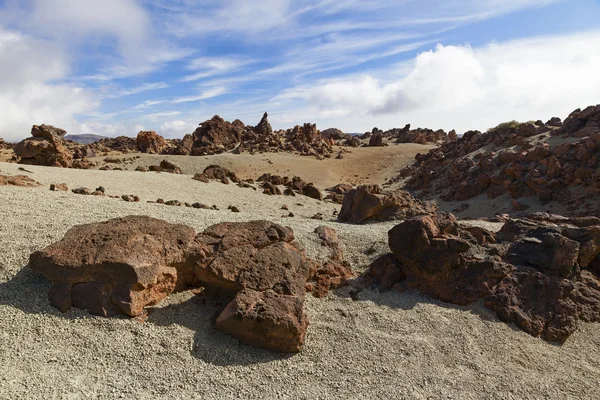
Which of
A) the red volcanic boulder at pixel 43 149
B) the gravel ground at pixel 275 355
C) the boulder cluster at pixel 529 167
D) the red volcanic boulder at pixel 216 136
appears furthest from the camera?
the red volcanic boulder at pixel 216 136

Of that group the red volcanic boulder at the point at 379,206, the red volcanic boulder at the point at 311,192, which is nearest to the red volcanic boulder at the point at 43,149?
the red volcanic boulder at the point at 311,192

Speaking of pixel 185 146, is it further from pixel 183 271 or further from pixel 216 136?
pixel 183 271

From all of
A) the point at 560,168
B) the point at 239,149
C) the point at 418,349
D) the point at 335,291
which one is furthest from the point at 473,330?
the point at 239,149

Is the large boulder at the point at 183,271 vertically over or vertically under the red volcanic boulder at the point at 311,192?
over

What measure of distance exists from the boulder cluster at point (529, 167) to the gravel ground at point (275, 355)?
1156 centimetres

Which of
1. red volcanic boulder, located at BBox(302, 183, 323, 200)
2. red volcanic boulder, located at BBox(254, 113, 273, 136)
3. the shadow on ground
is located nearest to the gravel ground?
the shadow on ground

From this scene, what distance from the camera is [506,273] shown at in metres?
7.32

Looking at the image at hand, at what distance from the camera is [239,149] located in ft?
127

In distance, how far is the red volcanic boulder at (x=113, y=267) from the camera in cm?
536

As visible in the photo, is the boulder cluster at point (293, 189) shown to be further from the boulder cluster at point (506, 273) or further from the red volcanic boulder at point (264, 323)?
the red volcanic boulder at point (264, 323)

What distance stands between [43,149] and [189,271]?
58.7ft

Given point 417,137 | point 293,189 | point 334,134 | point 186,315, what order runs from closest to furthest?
1. point 186,315
2. point 293,189
3. point 417,137
4. point 334,134

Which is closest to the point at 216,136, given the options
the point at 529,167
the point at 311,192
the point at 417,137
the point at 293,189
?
the point at 293,189

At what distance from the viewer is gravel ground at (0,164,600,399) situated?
4637mm
